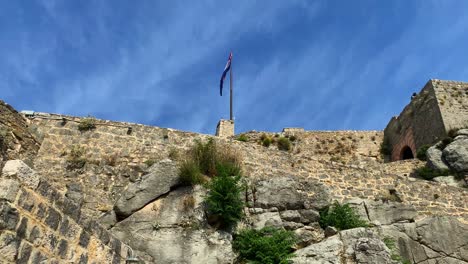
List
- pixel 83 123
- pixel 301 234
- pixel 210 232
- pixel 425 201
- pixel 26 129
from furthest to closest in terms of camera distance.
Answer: pixel 425 201 < pixel 83 123 < pixel 26 129 < pixel 301 234 < pixel 210 232

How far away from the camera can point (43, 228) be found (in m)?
5.52

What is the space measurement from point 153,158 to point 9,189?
8.97 meters

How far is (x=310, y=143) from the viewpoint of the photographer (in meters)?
31.1

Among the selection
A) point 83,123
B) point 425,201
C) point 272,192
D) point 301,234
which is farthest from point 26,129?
point 425,201

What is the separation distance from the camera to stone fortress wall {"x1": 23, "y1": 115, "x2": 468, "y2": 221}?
1284 cm

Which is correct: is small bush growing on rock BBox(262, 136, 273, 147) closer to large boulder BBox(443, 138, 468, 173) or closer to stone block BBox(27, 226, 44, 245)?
large boulder BBox(443, 138, 468, 173)

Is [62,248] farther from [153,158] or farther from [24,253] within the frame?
[153,158]

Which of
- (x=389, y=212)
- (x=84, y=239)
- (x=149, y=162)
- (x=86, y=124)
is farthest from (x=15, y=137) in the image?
(x=389, y=212)

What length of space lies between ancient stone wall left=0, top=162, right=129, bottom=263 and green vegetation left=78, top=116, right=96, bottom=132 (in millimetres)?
8434

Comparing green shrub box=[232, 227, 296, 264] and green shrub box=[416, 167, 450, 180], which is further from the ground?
green shrub box=[416, 167, 450, 180]

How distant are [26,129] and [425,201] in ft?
45.5

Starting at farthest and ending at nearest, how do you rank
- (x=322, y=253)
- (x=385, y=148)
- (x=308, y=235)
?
(x=385, y=148)
(x=308, y=235)
(x=322, y=253)

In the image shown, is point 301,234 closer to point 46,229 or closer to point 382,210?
point 382,210

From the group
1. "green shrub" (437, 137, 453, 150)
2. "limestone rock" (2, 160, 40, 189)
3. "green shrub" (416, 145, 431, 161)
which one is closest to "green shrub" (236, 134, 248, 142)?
"green shrub" (416, 145, 431, 161)
